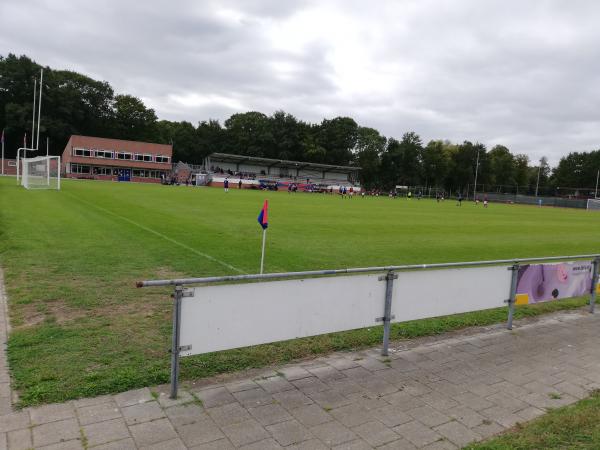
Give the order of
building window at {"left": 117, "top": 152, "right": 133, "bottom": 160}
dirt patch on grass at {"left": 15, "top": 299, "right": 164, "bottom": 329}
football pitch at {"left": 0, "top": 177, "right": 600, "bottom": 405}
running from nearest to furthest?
football pitch at {"left": 0, "top": 177, "right": 600, "bottom": 405} → dirt patch on grass at {"left": 15, "top": 299, "right": 164, "bottom": 329} → building window at {"left": 117, "top": 152, "right": 133, "bottom": 160}

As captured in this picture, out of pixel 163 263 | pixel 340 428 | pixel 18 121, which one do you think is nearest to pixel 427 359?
pixel 340 428

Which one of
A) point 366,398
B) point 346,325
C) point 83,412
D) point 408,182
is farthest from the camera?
point 408,182

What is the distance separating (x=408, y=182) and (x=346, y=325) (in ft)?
354

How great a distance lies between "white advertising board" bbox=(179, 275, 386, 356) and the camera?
4141mm

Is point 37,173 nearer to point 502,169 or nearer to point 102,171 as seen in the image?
point 102,171

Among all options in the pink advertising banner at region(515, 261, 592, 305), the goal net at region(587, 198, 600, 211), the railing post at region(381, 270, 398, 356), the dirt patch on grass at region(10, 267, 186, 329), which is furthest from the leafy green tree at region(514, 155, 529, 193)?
the railing post at region(381, 270, 398, 356)

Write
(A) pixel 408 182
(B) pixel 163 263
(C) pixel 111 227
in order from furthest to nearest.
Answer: (A) pixel 408 182 → (C) pixel 111 227 → (B) pixel 163 263

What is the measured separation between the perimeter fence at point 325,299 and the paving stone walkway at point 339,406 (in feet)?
1.31

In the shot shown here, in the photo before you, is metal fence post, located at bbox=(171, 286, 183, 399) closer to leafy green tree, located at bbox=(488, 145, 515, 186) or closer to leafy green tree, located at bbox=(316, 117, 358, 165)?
leafy green tree, located at bbox=(316, 117, 358, 165)

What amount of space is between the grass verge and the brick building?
80.3 metres

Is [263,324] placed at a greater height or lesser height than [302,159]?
lesser

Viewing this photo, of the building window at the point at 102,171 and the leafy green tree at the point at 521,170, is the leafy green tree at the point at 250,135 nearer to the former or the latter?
the building window at the point at 102,171

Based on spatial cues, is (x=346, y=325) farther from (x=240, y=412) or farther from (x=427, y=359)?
(x=240, y=412)

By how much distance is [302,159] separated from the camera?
11269 cm
